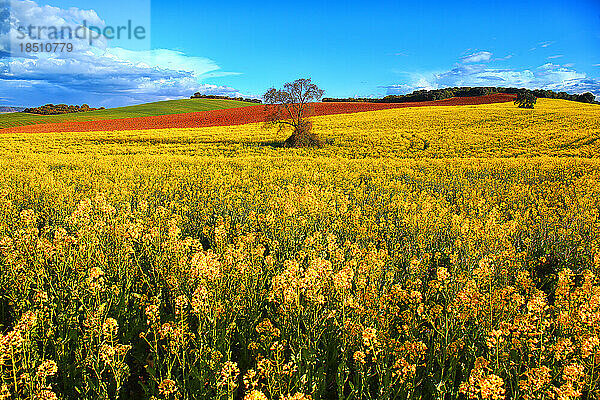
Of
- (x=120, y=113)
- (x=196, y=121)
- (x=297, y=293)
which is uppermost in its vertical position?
(x=120, y=113)

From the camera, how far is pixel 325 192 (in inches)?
381

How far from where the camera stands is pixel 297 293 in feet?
10.8

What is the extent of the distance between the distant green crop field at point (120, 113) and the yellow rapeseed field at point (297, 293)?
218 feet

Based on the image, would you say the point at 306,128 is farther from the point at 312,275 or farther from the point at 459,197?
the point at 312,275

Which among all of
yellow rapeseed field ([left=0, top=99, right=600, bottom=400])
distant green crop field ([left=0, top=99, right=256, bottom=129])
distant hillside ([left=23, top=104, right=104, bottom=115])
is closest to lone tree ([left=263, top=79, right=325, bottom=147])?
yellow rapeseed field ([left=0, top=99, right=600, bottom=400])

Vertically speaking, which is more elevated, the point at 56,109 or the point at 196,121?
the point at 56,109

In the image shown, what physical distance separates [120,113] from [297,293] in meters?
82.9

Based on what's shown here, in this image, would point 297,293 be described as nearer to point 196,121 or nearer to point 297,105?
point 297,105

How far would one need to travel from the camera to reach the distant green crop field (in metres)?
63.9

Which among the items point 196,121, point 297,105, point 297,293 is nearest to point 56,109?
point 196,121

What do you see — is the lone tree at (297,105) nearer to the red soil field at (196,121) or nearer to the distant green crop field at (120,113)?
the red soil field at (196,121)

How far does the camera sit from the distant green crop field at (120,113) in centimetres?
6391

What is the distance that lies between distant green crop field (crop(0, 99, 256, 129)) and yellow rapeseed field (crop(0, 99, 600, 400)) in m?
66.4

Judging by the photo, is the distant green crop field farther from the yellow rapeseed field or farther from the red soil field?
the yellow rapeseed field
